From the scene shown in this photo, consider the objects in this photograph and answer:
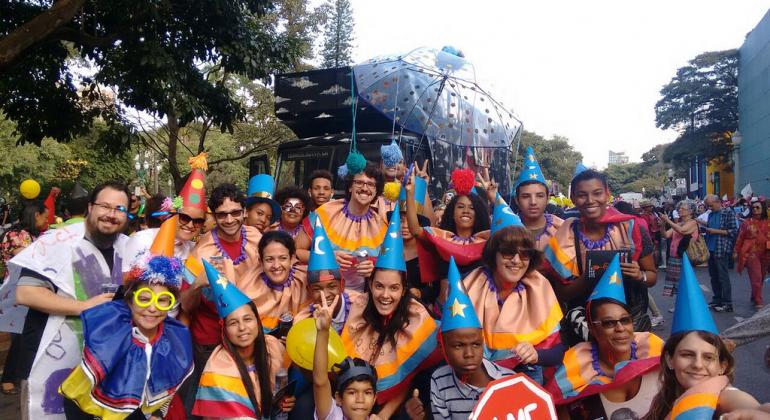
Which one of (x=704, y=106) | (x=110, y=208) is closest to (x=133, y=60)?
(x=110, y=208)

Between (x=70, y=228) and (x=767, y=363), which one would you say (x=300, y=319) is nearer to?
(x=70, y=228)

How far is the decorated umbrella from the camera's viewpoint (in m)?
6.72

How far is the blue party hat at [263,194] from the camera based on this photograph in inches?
193

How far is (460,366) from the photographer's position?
304 centimetres

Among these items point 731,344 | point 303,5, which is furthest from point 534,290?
point 303,5

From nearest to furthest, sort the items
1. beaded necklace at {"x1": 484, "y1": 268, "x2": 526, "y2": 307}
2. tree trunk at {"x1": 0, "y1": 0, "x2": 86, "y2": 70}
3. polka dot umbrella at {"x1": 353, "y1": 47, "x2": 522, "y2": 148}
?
beaded necklace at {"x1": 484, "y1": 268, "x2": 526, "y2": 307} < tree trunk at {"x1": 0, "y1": 0, "x2": 86, "y2": 70} < polka dot umbrella at {"x1": 353, "y1": 47, "x2": 522, "y2": 148}

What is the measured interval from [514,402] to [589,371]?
37.6 inches

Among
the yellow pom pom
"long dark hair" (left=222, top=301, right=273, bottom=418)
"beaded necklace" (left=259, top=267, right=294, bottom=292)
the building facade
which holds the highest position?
the building facade

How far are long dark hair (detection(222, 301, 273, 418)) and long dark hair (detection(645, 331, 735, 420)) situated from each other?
6.23ft

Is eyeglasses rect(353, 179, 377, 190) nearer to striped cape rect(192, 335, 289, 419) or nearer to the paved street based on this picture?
striped cape rect(192, 335, 289, 419)

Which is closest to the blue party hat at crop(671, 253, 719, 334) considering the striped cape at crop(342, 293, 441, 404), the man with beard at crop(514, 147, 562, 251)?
the striped cape at crop(342, 293, 441, 404)

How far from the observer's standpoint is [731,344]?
2660 millimetres

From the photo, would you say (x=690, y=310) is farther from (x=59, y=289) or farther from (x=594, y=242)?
(x=59, y=289)

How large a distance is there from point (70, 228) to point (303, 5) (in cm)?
1750
